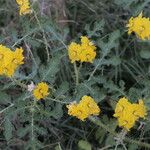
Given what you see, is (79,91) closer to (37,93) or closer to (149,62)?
(37,93)

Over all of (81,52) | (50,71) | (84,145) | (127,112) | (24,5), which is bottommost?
(84,145)

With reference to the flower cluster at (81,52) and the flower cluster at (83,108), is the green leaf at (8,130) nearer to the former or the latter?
the flower cluster at (83,108)

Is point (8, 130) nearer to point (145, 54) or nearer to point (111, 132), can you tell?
point (111, 132)

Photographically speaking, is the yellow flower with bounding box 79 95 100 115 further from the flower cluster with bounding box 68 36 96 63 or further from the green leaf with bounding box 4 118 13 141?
the green leaf with bounding box 4 118 13 141

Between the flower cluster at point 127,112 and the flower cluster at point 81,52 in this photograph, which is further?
the flower cluster at point 81,52

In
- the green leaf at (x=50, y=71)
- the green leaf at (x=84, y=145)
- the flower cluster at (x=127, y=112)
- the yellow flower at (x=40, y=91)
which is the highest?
the green leaf at (x=50, y=71)

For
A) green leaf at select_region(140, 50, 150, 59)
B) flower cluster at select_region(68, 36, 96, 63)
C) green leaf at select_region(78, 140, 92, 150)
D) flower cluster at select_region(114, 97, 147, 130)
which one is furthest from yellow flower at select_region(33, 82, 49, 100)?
green leaf at select_region(140, 50, 150, 59)

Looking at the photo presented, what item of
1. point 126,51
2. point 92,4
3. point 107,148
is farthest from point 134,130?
point 92,4

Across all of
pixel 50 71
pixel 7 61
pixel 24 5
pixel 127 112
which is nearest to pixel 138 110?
pixel 127 112

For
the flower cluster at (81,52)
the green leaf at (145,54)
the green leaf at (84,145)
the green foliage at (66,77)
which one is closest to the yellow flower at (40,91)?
the green foliage at (66,77)

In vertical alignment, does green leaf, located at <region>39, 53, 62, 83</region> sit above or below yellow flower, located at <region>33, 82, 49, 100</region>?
above

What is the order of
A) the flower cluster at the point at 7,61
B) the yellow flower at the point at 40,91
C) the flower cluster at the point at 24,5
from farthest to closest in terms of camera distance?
1. the flower cluster at the point at 24,5
2. the yellow flower at the point at 40,91
3. the flower cluster at the point at 7,61
